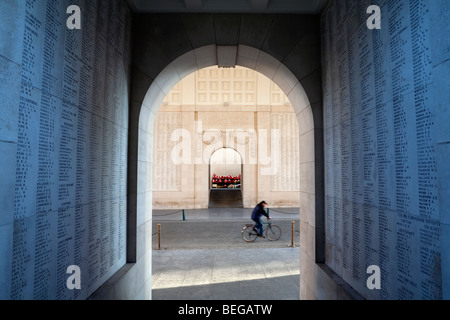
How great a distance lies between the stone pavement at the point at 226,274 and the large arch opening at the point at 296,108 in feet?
4.61

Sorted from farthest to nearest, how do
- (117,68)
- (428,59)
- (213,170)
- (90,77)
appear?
1. (213,170)
2. (117,68)
3. (90,77)
4. (428,59)

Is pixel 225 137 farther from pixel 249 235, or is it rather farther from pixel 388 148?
pixel 388 148

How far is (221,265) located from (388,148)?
19.6 ft

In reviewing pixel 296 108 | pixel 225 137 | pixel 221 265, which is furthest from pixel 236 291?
pixel 225 137

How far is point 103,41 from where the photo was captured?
3572 millimetres

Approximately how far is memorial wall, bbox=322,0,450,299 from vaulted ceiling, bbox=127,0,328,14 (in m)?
0.65

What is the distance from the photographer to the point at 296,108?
565 centimetres

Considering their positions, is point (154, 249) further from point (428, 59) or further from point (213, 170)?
point (213, 170)

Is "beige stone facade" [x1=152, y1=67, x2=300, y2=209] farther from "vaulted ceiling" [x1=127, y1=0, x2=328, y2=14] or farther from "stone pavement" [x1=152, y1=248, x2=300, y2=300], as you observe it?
"vaulted ceiling" [x1=127, y1=0, x2=328, y2=14]

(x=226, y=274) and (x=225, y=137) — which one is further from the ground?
(x=225, y=137)

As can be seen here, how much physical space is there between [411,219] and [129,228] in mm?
4010

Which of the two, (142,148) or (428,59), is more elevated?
(428,59)

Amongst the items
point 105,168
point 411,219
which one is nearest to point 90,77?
point 105,168

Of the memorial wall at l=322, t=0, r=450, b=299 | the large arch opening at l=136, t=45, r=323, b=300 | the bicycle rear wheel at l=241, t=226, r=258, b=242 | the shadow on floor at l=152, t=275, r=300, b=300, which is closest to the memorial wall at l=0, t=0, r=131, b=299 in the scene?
the large arch opening at l=136, t=45, r=323, b=300
